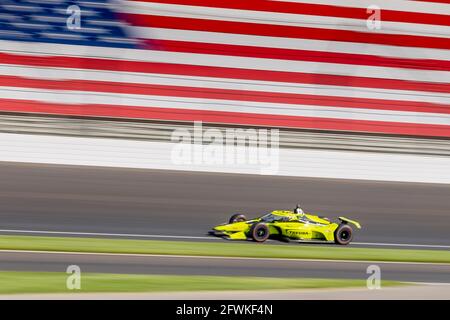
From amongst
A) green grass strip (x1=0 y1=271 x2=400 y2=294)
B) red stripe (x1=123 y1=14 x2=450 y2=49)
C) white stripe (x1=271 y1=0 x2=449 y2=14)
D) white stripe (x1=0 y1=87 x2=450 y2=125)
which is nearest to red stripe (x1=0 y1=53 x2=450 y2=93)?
white stripe (x1=0 y1=87 x2=450 y2=125)

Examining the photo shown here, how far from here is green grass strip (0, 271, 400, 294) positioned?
7836 millimetres

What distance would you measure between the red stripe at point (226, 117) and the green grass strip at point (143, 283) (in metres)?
6.12

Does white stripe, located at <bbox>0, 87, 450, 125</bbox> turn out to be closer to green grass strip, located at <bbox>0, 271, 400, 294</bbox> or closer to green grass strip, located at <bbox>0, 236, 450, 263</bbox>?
green grass strip, located at <bbox>0, 236, 450, 263</bbox>

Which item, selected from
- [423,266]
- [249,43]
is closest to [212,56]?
[249,43]

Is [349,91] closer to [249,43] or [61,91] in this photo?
[249,43]

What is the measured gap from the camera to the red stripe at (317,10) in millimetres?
15375

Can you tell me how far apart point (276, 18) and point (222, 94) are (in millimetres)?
1769

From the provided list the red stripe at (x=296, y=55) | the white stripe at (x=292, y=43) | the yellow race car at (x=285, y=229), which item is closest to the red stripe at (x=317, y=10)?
the white stripe at (x=292, y=43)

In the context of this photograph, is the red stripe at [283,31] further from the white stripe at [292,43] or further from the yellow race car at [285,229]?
the yellow race car at [285,229]

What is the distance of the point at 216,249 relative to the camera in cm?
1048

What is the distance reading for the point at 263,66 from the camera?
51.2ft

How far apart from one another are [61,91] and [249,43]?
355cm

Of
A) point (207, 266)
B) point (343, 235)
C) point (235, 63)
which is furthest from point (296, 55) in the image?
point (207, 266)

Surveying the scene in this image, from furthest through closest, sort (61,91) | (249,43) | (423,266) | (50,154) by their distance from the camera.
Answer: (249,43)
(61,91)
(50,154)
(423,266)
